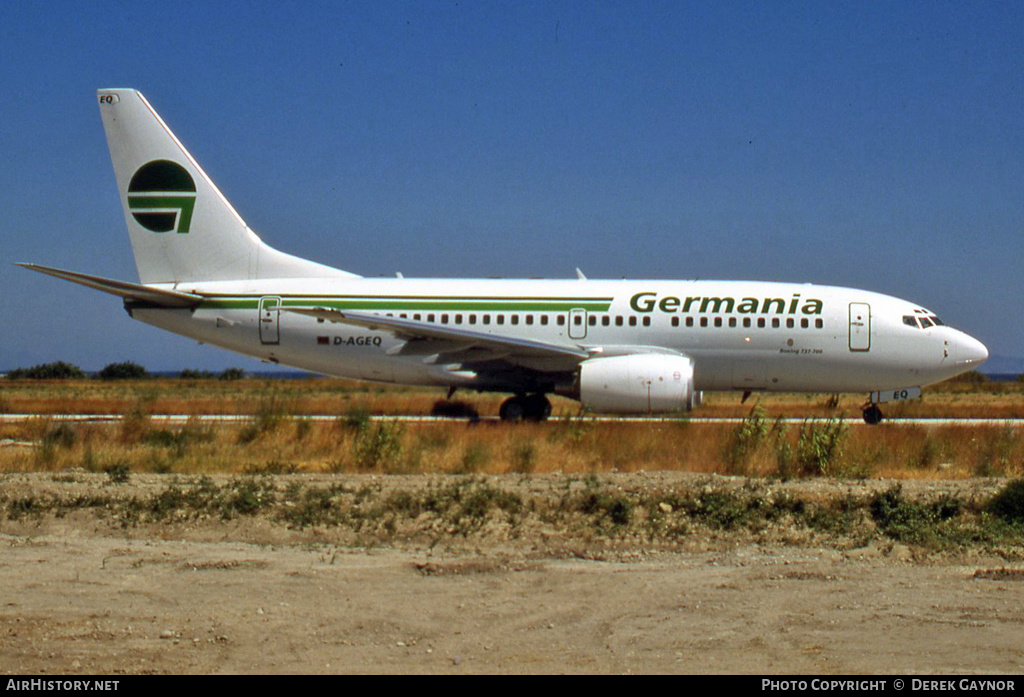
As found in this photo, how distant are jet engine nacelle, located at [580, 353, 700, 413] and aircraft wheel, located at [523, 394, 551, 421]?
1758mm

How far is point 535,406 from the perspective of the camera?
22047 mm

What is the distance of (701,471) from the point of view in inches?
550

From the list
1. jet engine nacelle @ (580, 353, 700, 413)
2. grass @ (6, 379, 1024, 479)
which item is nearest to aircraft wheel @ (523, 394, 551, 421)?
jet engine nacelle @ (580, 353, 700, 413)

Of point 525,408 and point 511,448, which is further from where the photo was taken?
Answer: point 525,408

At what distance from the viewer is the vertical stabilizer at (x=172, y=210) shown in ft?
77.8

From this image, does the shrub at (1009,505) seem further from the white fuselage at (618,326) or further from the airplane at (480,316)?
the white fuselage at (618,326)

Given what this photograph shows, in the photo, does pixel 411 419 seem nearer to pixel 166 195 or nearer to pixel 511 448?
pixel 166 195

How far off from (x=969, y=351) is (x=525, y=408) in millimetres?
9260

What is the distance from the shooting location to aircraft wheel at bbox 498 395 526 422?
A: 2175cm

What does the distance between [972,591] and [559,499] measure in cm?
405

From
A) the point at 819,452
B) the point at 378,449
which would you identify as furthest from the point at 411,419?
the point at 819,452

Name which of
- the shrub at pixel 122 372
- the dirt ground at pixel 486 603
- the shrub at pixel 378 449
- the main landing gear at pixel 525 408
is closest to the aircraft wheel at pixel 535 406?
the main landing gear at pixel 525 408

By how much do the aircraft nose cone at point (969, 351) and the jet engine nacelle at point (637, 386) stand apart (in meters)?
6.19
